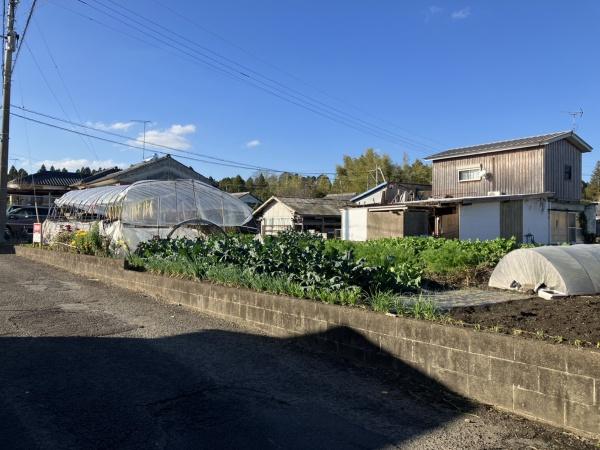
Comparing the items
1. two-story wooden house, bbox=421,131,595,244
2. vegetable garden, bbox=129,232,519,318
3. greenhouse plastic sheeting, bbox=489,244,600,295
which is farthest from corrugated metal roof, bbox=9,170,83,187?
greenhouse plastic sheeting, bbox=489,244,600,295

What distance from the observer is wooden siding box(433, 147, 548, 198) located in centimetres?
2800

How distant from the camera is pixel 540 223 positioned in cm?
2548

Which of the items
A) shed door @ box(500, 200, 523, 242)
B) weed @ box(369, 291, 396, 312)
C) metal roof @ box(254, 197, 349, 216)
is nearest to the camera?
weed @ box(369, 291, 396, 312)

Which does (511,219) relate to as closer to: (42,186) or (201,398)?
(201,398)

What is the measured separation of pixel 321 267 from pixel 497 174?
24.5 metres

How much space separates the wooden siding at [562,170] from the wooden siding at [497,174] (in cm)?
41

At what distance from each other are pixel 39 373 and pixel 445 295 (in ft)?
23.3

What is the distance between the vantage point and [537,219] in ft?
83.0

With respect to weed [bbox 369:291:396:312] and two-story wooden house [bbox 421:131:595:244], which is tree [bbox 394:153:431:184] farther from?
weed [bbox 369:291:396:312]

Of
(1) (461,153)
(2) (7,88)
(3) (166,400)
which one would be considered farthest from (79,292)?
(1) (461,153)

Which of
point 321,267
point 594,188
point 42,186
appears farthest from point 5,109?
point 594,188

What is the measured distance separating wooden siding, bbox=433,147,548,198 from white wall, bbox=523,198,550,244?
245 centimetres

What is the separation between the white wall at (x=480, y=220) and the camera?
24.3 metres

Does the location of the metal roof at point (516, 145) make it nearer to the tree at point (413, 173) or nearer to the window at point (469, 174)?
the window at point (469, 174)
